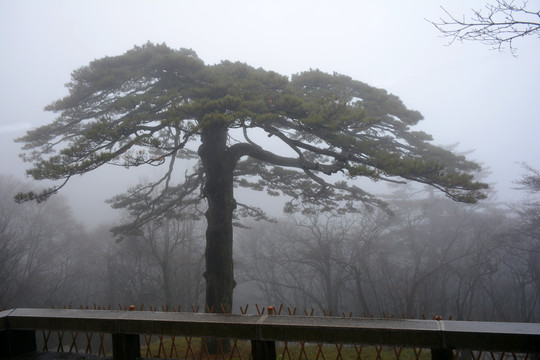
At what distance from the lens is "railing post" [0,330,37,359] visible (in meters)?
4.44

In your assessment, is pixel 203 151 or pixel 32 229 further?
pixel 32 229

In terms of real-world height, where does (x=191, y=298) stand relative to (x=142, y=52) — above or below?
below

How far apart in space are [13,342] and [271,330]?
347 cm

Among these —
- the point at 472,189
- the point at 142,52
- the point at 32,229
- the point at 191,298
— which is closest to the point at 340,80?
the point at 472,189

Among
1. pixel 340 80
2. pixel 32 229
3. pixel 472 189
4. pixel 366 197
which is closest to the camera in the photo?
pixel 472 189

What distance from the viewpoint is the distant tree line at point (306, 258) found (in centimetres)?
1903

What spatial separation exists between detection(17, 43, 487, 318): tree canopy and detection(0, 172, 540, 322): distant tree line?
9.44 meters

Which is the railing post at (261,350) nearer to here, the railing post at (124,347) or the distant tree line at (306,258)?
the railing post at (124,347)

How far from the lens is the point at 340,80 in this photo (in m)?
10.5

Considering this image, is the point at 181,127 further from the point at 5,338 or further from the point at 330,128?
the point at 5,338

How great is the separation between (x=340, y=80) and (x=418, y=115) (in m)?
2.46

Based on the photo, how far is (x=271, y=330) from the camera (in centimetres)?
349

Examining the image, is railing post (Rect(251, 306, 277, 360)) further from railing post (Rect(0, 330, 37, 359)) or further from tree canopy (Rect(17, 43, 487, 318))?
tree canopy (Rect(17, 43, 487, 318))

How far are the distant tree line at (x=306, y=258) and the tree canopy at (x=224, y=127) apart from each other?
31.0 feet
